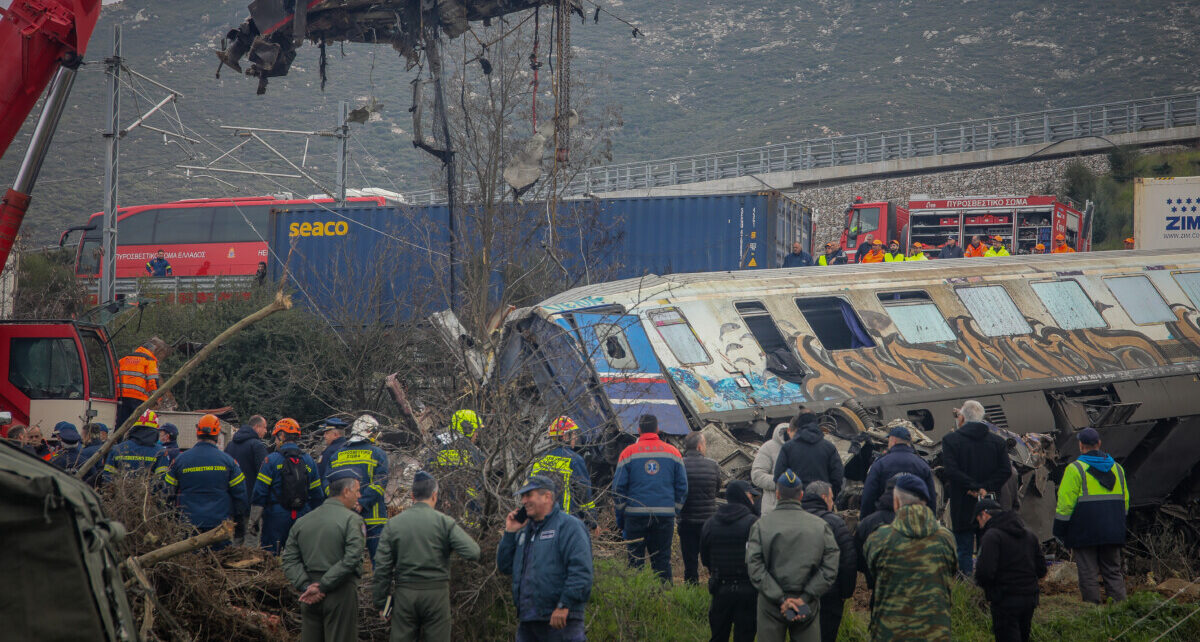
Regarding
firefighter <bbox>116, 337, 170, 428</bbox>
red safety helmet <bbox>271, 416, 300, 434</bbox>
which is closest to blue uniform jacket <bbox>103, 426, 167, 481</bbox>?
red safety helmet <bbox>271, 416, 300, 434</bbox>

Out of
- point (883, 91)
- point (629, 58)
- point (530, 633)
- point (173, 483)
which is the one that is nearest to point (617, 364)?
point (173, 483)

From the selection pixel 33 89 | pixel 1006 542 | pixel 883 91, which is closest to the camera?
pixel 1006 542

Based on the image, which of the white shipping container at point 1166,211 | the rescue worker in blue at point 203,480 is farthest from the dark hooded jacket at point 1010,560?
the white shipping container at point 1166,211

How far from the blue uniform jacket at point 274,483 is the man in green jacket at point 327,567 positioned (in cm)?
277

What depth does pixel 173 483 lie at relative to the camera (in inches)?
386

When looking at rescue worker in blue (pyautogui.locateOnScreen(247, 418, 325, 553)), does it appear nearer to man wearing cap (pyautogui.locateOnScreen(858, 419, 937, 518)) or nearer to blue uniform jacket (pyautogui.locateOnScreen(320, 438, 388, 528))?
blue uniform jacket (pyautogui.locateOnScreen(320, 438, 388, 528))

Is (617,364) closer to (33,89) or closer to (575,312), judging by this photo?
(575,312)

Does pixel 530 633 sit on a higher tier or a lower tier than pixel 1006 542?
lower

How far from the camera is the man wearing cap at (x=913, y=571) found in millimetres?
6688

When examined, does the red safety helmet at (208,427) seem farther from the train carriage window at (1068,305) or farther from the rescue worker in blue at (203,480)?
the train carriage window at (1068,305)

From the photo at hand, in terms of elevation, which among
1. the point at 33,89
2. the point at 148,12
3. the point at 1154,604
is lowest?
the point at 1154,604

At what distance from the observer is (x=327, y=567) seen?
730cm

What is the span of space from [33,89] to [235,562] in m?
5.82

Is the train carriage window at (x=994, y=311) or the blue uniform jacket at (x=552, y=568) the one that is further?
the train carriage window at (x=994, y=311)
